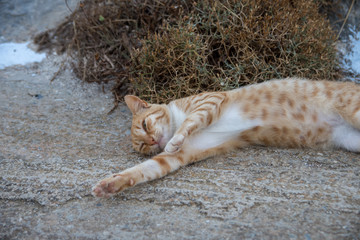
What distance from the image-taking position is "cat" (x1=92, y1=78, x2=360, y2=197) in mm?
2879

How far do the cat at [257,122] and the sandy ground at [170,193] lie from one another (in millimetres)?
116

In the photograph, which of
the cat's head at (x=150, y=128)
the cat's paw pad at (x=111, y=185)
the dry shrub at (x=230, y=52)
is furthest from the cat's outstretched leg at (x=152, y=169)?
the dry shrub at (x=230, y=52)

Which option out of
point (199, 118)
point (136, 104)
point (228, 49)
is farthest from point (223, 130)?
point (228, 49)

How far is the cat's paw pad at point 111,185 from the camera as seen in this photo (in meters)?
2.20

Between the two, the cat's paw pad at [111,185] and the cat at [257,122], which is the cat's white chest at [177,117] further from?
the cat's paw pad at [111,185]

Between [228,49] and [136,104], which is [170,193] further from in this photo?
[228,49]

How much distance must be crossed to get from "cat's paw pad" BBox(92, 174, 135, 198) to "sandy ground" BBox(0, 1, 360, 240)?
85 mm

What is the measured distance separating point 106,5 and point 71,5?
39.4 inches

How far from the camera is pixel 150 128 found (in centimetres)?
296

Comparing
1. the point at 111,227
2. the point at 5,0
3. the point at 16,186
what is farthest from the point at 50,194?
the point at 5,0

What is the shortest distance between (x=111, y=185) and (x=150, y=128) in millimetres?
849

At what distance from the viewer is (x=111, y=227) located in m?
2.01

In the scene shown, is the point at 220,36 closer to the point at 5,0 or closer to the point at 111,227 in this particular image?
the point at 111,227

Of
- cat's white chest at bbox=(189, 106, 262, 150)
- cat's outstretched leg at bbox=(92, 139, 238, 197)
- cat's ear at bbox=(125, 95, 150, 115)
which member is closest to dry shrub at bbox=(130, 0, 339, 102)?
cat's ear at bbox=(125, 95, 150, 115)
